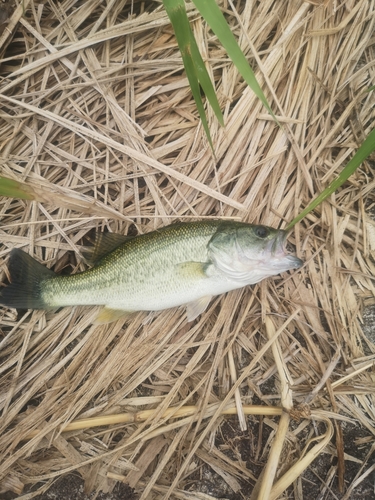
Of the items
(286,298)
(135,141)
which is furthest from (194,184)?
(286,298)

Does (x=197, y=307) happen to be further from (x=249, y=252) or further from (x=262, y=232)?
(x=262, y=232)

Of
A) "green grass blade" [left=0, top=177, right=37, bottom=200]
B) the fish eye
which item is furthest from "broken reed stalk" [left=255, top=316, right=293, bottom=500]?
"green grass blade" [left=0, top=177, right=37, bottom=200]

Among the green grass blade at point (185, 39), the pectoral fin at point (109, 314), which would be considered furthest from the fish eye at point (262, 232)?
the pectoral fin at point (109, 314)

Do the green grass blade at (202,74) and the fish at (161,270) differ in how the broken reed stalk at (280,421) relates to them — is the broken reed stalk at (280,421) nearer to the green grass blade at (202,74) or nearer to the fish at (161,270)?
the fish at (161,270)

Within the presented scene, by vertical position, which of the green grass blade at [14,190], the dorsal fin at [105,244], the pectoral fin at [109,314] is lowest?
the pectoral fin at [109,314]

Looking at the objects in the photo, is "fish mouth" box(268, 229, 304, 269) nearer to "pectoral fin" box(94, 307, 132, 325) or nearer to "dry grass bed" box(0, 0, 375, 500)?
"dry grass bed" box(0, 0, 375, 500)

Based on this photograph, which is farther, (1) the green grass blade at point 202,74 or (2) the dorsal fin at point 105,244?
(2) the dorsal fin at point 105,244

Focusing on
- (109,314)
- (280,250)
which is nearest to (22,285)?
(109,314)

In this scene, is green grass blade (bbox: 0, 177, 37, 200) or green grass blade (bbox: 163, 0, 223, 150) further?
green grass blade (bbox: 0, 177, 37, 200)
